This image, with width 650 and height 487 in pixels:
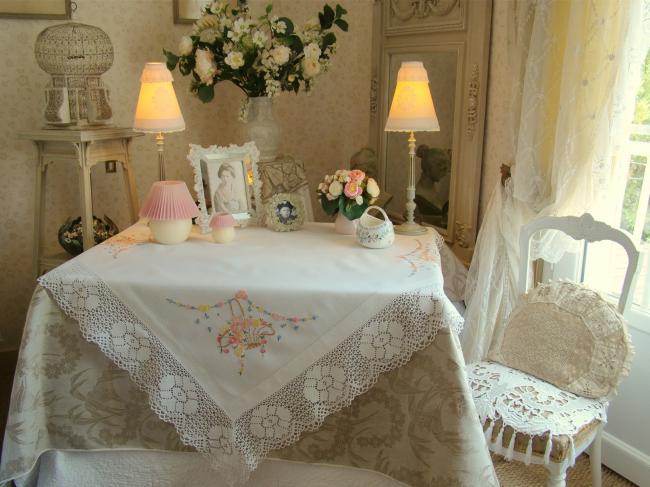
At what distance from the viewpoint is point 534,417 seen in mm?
1653

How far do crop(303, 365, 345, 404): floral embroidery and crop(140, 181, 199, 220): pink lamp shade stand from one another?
0.73 m

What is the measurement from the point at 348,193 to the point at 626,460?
51.6 inches

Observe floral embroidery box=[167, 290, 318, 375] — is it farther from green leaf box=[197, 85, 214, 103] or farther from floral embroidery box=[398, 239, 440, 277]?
green leaf box=[197, 85, 214, 103]

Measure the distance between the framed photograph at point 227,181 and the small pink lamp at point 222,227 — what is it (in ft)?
Result: 0.40

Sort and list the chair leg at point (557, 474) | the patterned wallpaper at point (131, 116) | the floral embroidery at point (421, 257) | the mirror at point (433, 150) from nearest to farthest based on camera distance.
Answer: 1. the chair leg at point (557, 474)
2. the floral embroidery at point (421, 257)
3. the mirror at point (433, 150)
4. the patterned wallpaper at point (131, 116)

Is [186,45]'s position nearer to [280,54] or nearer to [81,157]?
[280,54]

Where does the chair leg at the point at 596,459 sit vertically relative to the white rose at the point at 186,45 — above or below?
below

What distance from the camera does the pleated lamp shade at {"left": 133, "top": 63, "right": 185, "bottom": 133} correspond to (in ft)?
6.81

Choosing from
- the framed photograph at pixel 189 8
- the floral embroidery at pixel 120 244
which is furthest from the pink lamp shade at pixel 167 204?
the framed photograph at pixel 189 8

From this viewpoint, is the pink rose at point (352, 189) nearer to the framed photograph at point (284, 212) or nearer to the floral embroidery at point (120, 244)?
the framed photograph at point (284, 212)

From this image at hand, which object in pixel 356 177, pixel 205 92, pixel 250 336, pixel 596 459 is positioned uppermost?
pixel 205 92

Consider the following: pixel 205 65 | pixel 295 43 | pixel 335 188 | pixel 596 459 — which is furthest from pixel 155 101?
pixel 596 459

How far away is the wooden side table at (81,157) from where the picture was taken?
2.39m

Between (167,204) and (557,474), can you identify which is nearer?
(557,474)
